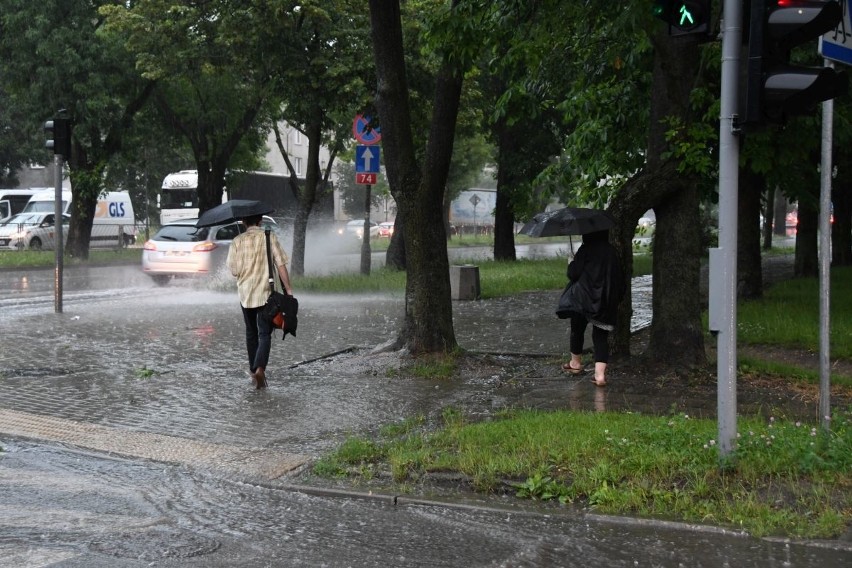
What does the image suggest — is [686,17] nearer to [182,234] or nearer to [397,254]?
[182,234]

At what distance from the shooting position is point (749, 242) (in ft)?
61.8

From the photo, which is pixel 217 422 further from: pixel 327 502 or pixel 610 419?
pixel 610 419

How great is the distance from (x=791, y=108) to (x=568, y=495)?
2744 mm

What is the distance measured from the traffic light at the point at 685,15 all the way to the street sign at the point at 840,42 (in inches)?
33.2

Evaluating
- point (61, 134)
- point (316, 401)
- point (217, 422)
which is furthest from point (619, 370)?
point (61, 134)

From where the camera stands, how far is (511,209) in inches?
1217

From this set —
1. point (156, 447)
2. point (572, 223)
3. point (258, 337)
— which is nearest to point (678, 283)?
point (572, 223)

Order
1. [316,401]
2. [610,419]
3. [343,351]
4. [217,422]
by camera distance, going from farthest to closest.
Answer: [343,351]
[316,401]
[217,422]
[610,419]

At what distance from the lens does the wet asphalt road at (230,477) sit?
548 centimetres

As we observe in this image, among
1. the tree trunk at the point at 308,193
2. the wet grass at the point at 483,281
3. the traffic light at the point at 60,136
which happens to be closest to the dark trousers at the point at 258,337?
the traffic light at the point at 60,136

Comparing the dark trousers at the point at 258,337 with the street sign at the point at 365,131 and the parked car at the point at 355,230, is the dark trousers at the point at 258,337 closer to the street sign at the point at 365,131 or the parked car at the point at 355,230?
the street sign at the point at 365,131

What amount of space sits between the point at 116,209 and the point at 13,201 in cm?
534

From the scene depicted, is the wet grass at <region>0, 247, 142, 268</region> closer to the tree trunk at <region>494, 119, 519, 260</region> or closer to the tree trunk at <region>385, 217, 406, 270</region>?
the tree trunk at <region>385, 217, 406, 270</region>

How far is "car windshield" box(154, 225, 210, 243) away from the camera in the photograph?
79.3 ft
